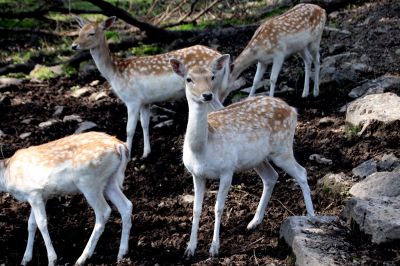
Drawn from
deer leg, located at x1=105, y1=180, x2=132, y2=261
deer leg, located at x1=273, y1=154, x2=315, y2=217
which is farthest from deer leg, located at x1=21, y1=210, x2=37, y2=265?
deer leg, located at x1=273, y1=154, x2=315, y2=217

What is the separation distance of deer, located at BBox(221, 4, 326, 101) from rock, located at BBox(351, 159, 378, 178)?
2.70 m

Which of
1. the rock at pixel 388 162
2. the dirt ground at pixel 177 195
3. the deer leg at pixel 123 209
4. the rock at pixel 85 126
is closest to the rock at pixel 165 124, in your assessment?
→ the dirt ground at pixel 177 195

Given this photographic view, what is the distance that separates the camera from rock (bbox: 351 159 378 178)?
7.09 metres

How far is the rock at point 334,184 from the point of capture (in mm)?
6812

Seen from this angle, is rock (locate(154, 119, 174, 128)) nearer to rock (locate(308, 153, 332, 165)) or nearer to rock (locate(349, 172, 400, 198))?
rock (locate(308, 153, 332, 165))

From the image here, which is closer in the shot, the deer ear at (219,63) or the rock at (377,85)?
the deer ear at (219,63)

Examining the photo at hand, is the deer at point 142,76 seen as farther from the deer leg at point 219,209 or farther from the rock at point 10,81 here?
the rock at point 10,81

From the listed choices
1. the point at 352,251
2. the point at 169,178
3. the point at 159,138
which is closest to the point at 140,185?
the point at 169,178

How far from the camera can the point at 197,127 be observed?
582 cm

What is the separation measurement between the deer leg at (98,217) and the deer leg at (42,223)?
0.24 meters

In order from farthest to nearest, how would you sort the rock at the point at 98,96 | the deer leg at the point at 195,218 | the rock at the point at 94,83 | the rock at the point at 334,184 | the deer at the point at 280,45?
the rock at the point at 94,83
the rock at the point at 98,96
the deer at the point at 280,45
the rock at the point at 334,184
the deer leg at the point at 195,218

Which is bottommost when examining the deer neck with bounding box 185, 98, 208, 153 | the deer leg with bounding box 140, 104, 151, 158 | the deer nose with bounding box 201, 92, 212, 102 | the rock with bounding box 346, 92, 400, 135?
the deer leg with bounding box 140, 104, 151, 158

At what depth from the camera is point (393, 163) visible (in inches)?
285

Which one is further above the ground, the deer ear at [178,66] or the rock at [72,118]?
the deer ear at [178,66]
